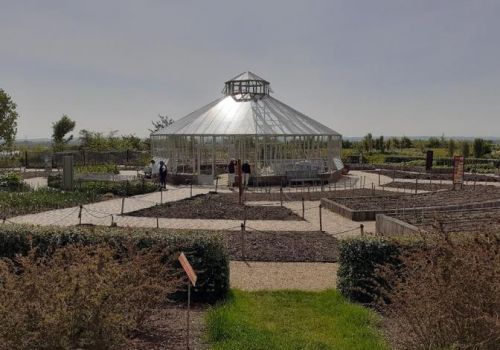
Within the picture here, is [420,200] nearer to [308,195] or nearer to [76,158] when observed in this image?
[308,195]

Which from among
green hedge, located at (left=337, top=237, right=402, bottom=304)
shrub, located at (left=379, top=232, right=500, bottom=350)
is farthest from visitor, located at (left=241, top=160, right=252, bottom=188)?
shrub, located at (left=379, top=232, right=500, bottom=350)

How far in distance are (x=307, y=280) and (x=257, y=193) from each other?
1253cm

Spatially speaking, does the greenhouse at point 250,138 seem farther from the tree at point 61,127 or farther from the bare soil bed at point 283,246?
the tree at point 61,127

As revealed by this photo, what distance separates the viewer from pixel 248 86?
107ft

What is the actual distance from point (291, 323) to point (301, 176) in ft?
63.3

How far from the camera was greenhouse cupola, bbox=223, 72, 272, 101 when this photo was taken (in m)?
32.3

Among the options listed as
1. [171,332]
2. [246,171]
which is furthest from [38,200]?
[171,332]

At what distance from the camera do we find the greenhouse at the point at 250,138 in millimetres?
27297

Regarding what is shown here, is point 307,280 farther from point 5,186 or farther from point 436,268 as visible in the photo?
point 5,186

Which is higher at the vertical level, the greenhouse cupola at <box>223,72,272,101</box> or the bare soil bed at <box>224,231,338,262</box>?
the greenhouse cupola at <box>223,72,272,101</box>

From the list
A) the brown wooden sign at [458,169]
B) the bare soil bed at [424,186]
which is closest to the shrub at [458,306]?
the brown wooden sign at [458,169]

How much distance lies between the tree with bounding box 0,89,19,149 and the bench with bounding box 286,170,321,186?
20.7 metres

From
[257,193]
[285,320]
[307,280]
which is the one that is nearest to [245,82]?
[257,193]

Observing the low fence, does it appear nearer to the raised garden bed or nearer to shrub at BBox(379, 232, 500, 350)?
the raised garden bed
